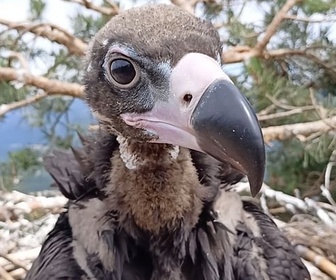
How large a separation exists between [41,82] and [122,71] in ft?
5.10

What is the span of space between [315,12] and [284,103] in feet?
1.40

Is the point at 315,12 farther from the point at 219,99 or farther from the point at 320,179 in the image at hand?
the point at 219,99

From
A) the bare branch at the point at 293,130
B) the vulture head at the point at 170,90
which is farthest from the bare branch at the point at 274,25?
the vulture head at the point at 170,90

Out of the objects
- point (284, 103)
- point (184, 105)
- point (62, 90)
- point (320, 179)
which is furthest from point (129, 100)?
point (320, 179)

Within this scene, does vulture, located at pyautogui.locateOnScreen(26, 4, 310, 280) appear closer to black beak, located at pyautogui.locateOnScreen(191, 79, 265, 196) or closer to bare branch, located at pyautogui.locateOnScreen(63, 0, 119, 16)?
black beak, located at pyautogui.locateOnScreen(191, 79, 265, 196)

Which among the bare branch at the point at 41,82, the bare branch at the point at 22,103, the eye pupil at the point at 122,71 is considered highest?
the eye pupil at the point at 122,71

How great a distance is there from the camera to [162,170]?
1368 millimetres

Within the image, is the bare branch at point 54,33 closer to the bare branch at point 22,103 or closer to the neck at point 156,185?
the bare branch at point 22,103

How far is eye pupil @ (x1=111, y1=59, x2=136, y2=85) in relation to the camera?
1.27 metres

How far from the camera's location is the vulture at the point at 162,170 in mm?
1113

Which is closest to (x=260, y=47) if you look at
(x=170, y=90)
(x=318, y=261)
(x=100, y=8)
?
(x=100, y=8)

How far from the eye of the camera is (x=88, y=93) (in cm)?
143

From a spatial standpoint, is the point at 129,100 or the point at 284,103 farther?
the point at 284,103

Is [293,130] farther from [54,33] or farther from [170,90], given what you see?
[170,90]
